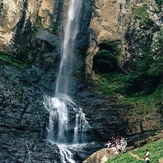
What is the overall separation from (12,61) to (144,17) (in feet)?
44.8

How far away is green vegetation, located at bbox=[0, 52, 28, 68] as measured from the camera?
37812 mm

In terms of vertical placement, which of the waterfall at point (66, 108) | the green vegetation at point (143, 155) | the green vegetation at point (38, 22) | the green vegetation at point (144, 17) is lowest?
the green vegetation at point (143, 155)

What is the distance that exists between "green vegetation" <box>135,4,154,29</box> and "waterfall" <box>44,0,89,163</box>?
6030mm

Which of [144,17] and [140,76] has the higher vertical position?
[144,17]

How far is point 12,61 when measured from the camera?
38438 millimetres

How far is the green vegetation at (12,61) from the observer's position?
1489 inches

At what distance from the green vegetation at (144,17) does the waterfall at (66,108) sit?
6.03m

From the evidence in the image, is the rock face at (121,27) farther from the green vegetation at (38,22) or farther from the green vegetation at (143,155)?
the green vegetation at (143,155)

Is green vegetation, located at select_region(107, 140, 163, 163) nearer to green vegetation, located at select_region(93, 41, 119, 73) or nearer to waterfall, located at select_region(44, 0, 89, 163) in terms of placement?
waterfall, located at select_region(44, 0, 89, 163)

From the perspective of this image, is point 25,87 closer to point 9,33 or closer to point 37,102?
point 37,102

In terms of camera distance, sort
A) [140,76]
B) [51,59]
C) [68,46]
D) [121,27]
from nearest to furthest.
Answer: [140,76]
[51,59]
[121,27]
[68,46]

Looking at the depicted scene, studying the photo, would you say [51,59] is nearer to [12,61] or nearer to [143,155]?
[12,61]

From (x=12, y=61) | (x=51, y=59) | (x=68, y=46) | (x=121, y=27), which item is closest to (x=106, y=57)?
(x=121, y=27)

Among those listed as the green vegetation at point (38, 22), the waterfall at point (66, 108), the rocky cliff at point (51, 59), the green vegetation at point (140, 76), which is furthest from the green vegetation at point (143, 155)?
the green vegetation at point (38, 22)
